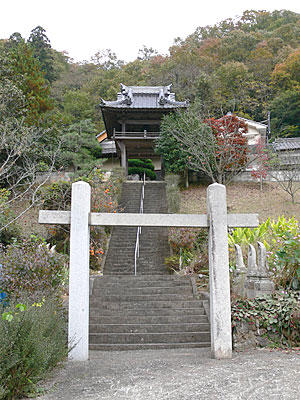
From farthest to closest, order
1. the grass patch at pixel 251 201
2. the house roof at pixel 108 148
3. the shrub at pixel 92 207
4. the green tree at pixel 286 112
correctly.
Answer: the green tree at pixel 286 112
the house roof at pixel 108 148
the grass patch at pixel 251 201
the shrub at pixel 92 207

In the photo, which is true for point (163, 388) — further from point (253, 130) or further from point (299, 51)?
point (299, 51)

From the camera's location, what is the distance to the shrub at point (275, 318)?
543 cm

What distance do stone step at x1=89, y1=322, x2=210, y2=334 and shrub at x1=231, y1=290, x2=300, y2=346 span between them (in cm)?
106

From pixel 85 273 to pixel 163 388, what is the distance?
6.06 feet

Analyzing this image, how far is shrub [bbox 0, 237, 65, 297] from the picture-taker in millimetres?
6238

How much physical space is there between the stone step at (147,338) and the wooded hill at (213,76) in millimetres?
15010

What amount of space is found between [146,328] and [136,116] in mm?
17040

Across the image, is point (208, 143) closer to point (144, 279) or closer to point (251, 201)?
point (251, 201)

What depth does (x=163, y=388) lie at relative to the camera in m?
3.63

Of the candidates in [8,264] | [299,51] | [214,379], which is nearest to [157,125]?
[299,51]

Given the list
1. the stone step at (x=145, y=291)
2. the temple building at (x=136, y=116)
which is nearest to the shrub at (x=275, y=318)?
the stone step at (x=145, y=291)

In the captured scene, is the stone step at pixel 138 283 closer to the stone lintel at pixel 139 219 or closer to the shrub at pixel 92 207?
the shrub at pixel 92 207

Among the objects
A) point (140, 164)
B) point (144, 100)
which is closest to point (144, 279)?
point (144, 100)

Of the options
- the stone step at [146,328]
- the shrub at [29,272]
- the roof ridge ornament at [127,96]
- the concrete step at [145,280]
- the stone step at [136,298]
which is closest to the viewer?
the shrub at [29,272]
